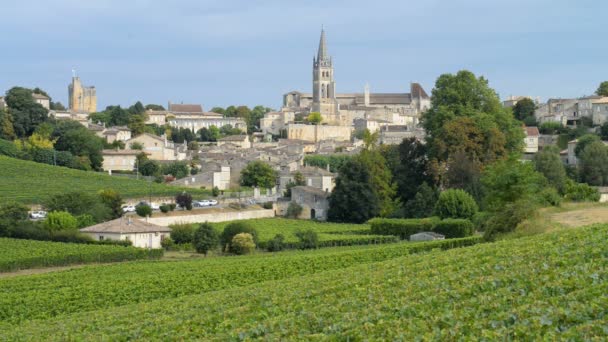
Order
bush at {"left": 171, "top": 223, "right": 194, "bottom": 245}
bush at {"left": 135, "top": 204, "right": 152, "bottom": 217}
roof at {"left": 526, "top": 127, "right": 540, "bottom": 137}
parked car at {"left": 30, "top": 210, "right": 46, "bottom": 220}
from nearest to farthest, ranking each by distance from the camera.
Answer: bush at {"left": 171, "top": 223, "right": 194, "bottom": 245}, parked car at {"left": 30, "top": 210, "right": 46, "bottom": 220}, bush at {"left": 135, "top": 204, "right": 152, "bottom": 217}, roof at {"left": 526, "top": 127, "right": 540, "bottom": 137}

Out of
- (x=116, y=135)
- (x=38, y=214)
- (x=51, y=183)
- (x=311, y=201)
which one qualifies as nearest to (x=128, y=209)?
(x=38, y=214)

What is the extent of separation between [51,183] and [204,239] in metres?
26.8

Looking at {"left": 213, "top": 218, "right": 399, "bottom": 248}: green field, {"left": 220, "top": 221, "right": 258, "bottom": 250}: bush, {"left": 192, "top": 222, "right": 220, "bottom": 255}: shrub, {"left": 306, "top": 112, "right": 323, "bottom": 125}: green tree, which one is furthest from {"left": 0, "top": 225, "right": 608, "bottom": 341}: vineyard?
{"left": 306, "top": 112, "right": 323, "bottom": 125}: green tree

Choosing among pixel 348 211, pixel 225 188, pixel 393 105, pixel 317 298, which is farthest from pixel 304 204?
pixel 393 105

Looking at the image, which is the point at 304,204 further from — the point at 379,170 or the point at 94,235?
the point at 94,235

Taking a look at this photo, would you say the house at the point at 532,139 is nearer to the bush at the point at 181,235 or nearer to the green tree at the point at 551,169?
the green tree at the point at 551,169

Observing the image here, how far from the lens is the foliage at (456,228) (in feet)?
178

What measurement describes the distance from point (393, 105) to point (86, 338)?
174 metres

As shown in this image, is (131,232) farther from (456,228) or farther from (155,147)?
(155,147)

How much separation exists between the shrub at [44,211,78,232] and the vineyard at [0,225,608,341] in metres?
18.5

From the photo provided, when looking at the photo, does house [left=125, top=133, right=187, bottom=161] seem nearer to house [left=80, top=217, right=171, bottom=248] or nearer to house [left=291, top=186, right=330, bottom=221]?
house [left=291, top=186, right=330, bottom=221]

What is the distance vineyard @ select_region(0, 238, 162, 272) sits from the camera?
42125 mm

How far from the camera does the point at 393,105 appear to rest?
7608 inches

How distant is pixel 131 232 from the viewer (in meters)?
50.2
